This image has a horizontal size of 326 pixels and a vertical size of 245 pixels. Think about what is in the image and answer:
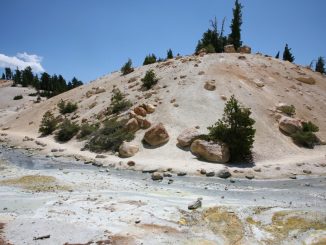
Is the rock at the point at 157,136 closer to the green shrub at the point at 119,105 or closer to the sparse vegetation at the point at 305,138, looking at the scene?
the green shrub at the point at 119,105

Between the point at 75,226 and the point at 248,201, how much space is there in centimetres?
768

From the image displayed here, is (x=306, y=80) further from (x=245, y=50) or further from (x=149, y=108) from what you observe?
(x=149, y=108)

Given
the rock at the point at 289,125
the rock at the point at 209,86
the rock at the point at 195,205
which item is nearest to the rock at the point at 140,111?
the rock at the point at 209,86

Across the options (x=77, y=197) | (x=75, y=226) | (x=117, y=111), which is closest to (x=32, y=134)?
(x=117, y=111)

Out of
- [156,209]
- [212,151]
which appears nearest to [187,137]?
[212,151]

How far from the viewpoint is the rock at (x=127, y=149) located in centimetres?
2348

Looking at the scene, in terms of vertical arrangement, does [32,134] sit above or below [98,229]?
above

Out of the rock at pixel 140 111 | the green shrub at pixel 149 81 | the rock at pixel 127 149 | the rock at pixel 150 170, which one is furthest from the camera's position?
the green shrub at pixel 149 81

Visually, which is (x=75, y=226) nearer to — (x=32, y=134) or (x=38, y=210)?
(x=38, y=210)

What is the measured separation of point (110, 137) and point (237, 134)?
10.6 m

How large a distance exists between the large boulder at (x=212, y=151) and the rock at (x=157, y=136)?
10.7 ft

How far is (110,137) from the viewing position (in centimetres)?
2627

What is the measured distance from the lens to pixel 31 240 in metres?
9.11

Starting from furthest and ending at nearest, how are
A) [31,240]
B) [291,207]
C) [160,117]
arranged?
[160,117], [291,207], [31,240]
